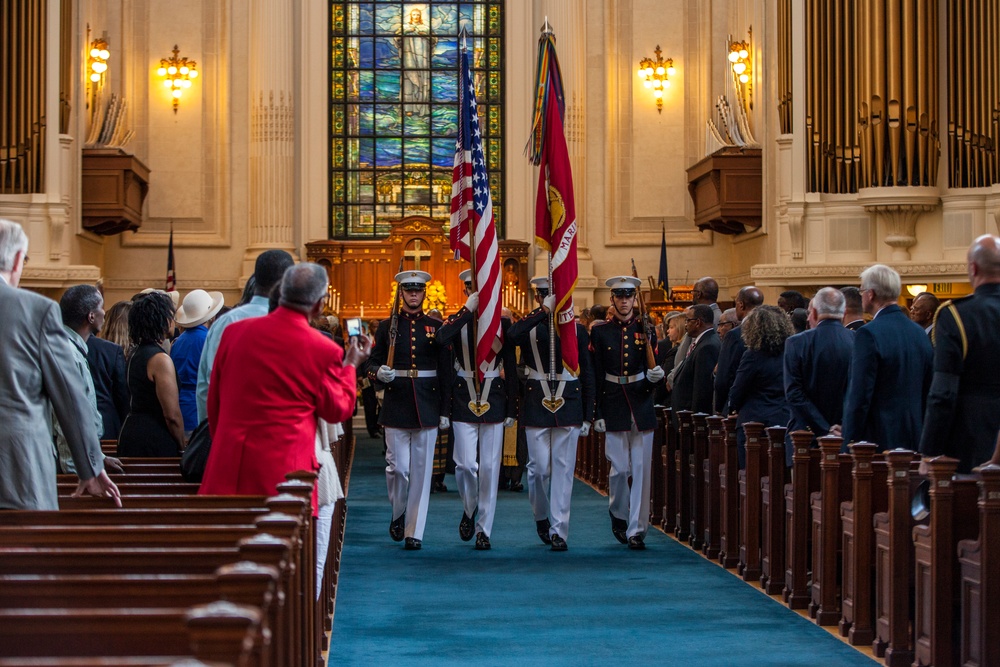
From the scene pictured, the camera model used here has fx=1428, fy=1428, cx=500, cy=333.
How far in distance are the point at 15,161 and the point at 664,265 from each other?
838 cm

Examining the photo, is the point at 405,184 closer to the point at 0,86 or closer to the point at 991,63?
the point at 0,86

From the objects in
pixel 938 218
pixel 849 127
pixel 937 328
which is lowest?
pixel 937 328

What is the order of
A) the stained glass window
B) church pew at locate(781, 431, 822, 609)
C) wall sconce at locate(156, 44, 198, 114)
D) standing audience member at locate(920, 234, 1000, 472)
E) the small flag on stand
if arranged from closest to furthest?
standing audience member at locate(920, 234, 1000, 472) → church pew at locate(781, 431, 822, 609) → the small flag on stand → wall sconce at locate(156, 44, 198, 114) → the stained glass window

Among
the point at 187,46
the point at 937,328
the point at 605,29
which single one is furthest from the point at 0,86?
the point at 937,328

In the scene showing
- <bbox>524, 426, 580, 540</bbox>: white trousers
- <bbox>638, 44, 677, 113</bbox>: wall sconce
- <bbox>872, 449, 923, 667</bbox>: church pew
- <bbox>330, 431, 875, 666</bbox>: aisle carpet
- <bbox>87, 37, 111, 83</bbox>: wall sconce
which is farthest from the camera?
<bbox>638, 44, 677, 113</bbox>: wall sconce

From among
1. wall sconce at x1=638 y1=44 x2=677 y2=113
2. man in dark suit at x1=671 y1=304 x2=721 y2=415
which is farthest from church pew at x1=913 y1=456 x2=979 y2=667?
wall sconce at x1=638 y1=44 x2=677 y2=113

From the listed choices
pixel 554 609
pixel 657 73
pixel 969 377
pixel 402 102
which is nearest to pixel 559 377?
pixel 554 609

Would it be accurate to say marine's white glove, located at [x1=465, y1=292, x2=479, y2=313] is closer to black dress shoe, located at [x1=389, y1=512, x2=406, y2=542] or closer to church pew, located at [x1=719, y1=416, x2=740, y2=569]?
black dress shoe, located at [x1=389, y1=512, x2=406, y2=542]

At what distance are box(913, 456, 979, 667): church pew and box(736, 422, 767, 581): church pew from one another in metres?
2.37

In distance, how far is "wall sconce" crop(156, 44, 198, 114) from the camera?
1994cm

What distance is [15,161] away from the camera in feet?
55.2

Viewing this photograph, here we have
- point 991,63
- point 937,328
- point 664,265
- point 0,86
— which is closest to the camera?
point 937,328

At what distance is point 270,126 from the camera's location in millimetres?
20031

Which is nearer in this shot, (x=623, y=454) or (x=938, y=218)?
(x=623, y=454)
